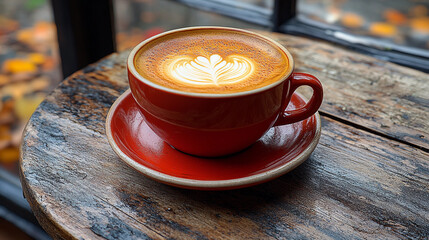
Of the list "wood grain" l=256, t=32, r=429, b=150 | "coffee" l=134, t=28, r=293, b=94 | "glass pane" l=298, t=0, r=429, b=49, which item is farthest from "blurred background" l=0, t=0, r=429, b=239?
"coffee" l=134, t=28, r=293, b=94

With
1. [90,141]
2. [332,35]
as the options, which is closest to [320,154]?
[90,141]

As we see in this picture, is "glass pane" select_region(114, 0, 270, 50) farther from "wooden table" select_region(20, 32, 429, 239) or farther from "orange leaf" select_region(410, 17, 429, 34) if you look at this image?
"wooden table" select_region(20, 32, 429, 239)

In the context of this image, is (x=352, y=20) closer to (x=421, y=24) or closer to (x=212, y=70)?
(x=421, y=24)

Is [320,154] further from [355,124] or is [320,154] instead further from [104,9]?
[104,9]

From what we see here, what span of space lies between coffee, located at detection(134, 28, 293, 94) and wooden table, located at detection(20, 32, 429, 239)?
0.16 metres

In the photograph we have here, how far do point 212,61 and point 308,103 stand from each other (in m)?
0.18

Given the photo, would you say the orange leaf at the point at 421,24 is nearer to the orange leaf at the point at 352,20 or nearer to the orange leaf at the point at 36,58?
the orange leaf at the point at 352,20

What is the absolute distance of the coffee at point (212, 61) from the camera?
0.68 metres

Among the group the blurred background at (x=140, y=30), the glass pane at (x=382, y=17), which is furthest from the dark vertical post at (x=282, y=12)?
the glass pane at (x=382, y=17)

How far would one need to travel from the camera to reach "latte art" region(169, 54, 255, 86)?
69 centimetres

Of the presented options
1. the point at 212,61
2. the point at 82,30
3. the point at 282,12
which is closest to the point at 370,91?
the point at 212,61

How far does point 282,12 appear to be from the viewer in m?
1.61

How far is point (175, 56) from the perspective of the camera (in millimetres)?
743

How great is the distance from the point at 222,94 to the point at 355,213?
262 mm
